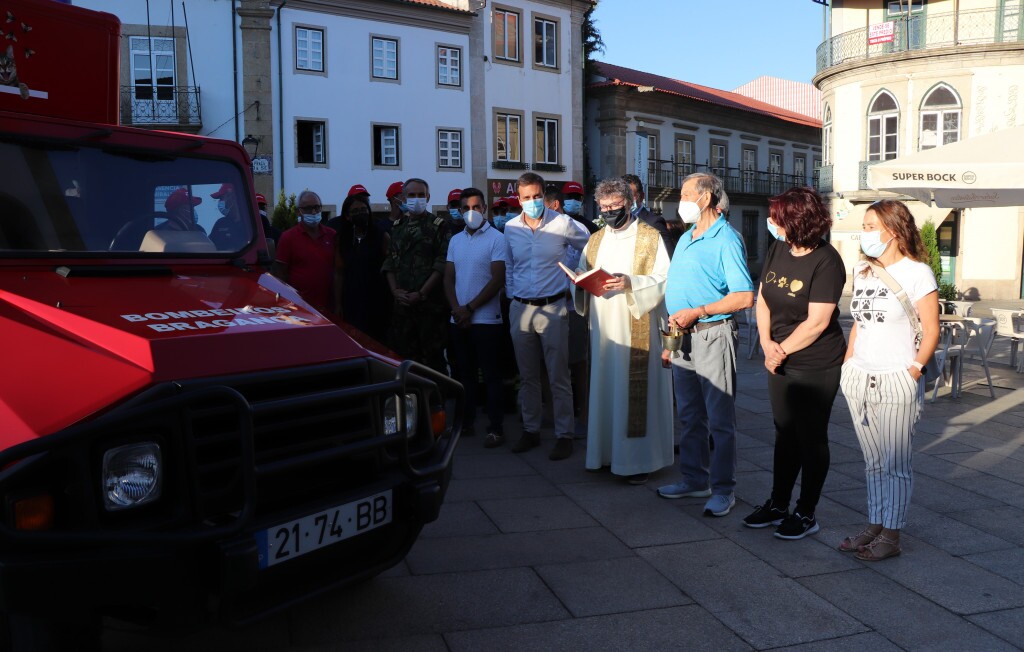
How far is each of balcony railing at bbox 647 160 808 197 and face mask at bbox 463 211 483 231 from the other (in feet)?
107

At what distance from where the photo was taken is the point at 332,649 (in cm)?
387

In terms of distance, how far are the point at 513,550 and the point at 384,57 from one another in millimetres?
29563

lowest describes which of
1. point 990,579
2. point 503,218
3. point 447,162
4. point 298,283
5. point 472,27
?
point 990,579

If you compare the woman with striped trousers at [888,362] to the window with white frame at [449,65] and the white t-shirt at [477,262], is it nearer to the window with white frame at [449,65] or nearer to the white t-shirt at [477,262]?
the white t-shirt at [477,262]

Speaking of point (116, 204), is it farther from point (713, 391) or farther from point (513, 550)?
point (713, 391)

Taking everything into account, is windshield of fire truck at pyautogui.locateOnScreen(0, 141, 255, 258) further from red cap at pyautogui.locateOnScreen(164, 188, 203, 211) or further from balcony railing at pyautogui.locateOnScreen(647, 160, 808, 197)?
balcony railing at pyautogui.locateOnScreen(647, 160, 808, 197)

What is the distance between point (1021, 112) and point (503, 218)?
2518 cm

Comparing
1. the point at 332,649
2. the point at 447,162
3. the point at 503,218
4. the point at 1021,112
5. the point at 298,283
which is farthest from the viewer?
the point at 447,162

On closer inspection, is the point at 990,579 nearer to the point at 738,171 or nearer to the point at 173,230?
the point at 173,230

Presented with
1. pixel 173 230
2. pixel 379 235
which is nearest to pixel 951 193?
pixel 379 235

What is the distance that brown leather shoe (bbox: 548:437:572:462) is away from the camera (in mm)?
7184

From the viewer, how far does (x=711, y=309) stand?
18.1 ft

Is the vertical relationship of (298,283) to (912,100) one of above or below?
below

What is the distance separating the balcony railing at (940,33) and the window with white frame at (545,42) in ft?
35.6
